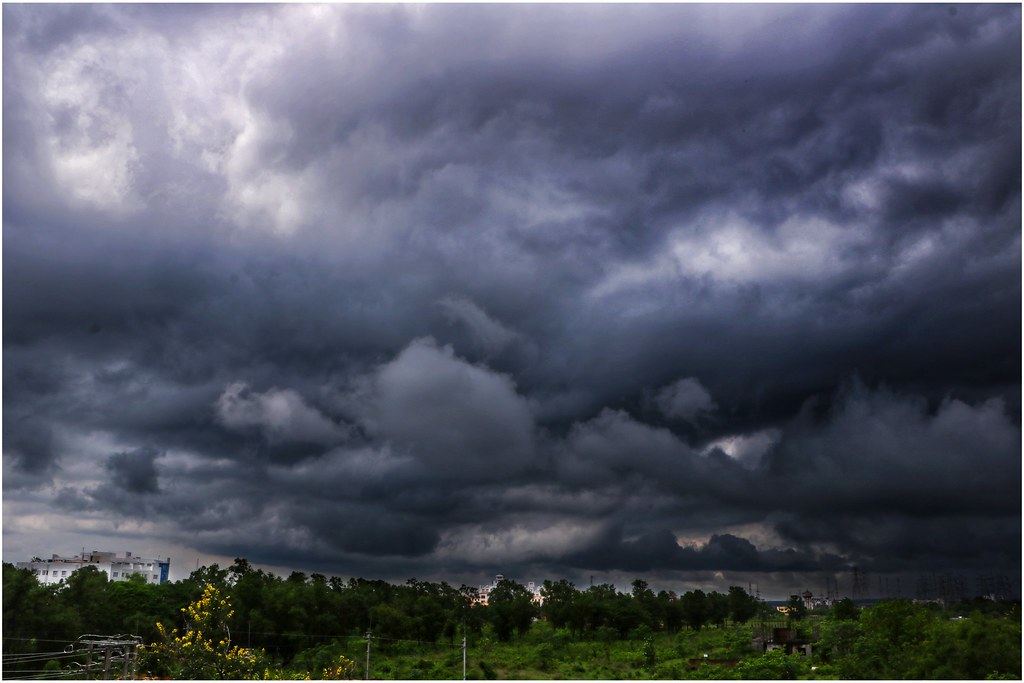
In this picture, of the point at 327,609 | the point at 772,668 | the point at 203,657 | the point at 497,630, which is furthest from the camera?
the point at 497,630

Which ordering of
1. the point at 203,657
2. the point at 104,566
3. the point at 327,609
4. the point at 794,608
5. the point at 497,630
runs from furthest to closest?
1. the point at 104,566
2. the point at 794,608
3. the point at 497,630
4. the point at 327,609
5. the point at 203,657

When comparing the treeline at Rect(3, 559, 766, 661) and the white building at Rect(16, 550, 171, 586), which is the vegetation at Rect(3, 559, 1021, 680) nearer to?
the treeline at Rect(3, 559, 766, 661)

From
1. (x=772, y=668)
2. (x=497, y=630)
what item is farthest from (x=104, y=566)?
(x=772, y=668)

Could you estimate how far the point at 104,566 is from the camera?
110250mm

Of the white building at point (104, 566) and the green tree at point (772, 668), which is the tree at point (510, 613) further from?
the white building at point (104, 566)

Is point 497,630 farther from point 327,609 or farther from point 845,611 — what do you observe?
point 845,611

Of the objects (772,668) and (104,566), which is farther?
(104,566)

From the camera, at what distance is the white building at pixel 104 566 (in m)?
104

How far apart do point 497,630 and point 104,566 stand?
6976cm

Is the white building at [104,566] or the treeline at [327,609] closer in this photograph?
the treeline at [327,609]

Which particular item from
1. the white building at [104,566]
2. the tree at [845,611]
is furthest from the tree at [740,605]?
the white building at [104,566]

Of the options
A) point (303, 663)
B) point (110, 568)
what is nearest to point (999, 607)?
point (303, 663)

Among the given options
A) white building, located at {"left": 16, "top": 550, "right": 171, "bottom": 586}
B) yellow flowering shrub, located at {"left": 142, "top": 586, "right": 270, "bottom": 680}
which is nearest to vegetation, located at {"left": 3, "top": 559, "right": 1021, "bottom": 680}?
yellow flowering shrub, located at {"left": 142, "top": 586, "right": 270, "bottom": 680}

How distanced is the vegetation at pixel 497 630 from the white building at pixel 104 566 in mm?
51616
